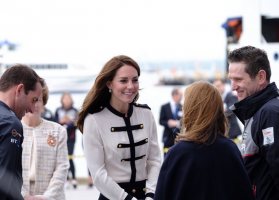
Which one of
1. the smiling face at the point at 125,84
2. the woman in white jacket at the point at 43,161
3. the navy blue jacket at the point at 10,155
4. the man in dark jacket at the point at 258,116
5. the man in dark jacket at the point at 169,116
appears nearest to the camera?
the navy blue jacket at the point at 10,155

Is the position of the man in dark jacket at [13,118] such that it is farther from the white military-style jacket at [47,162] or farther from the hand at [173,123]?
the hand at [173,123]

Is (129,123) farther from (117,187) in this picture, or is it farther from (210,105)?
(210,105)

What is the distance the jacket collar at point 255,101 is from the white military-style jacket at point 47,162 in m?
1.31

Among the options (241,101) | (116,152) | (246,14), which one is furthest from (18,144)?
(246,14)

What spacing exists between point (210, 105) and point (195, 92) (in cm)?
10

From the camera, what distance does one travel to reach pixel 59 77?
48.0 meters

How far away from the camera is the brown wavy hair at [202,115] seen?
2105 millimetres

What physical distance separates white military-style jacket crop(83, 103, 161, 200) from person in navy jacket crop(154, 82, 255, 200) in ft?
1.80

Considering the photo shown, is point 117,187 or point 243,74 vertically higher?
point 243,74

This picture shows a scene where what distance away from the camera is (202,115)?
2.13 meters

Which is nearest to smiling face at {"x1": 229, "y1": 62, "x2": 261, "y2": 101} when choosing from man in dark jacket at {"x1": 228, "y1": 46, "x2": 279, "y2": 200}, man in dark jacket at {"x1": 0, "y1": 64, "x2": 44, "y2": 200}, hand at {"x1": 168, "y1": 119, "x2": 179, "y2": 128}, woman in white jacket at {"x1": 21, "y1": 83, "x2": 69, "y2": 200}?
man in dark jacket at {"x1": 228, "y1": 46, "x2": 279, "y2": 200}

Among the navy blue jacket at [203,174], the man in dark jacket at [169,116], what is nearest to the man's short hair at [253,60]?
the navy blue jacket at [203,174]

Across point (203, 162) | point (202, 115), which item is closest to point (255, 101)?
point (202, 115)

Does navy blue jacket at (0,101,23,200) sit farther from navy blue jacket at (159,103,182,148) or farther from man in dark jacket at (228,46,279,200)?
navy blue jacket at (159,103,182,148)
